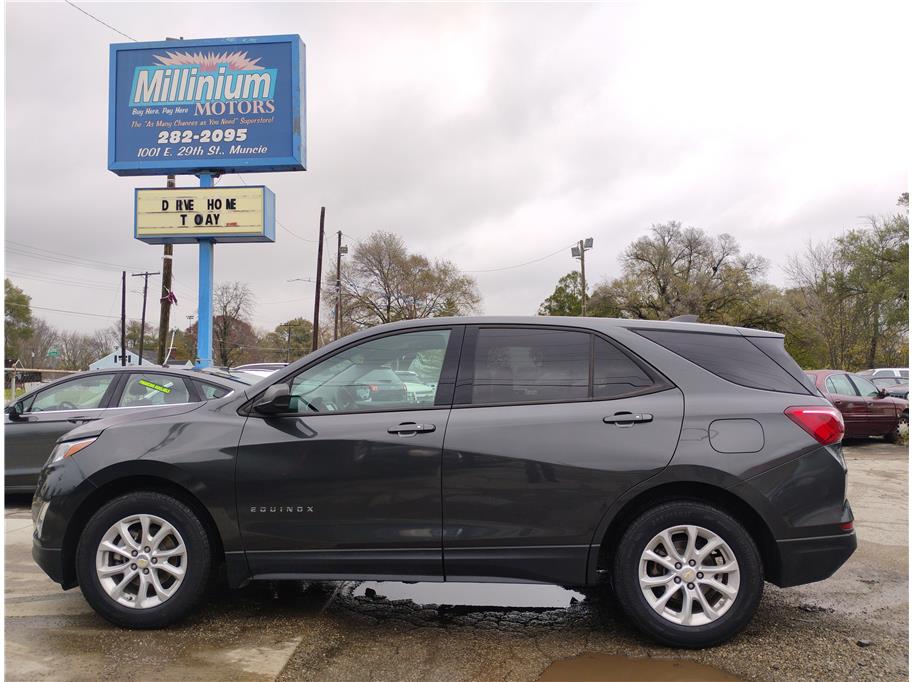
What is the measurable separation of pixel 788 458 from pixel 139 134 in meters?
17.9

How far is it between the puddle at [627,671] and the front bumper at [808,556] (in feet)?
2.16

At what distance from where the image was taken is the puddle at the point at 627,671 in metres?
3.29

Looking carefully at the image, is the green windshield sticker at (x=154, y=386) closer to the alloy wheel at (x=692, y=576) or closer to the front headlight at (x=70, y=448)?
the front headlight at (x=70, y=448)

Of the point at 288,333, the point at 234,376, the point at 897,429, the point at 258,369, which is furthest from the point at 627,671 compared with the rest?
the point at 288,333

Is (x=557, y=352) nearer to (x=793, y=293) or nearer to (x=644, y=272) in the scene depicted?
(x=793, y=293)

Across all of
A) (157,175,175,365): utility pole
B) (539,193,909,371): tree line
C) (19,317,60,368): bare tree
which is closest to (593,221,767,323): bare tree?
(539,193,909,371): tree line

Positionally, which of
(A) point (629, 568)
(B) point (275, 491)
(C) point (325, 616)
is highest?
(B) point (275, 491)

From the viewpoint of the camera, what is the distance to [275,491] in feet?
12.5

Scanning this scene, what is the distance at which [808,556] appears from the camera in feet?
11.9

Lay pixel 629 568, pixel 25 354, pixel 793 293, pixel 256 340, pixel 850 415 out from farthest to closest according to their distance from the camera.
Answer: pixel 256 340 → pixel 25 354 → pixel 793 293 → pixel 850 415 → pixel 629 568

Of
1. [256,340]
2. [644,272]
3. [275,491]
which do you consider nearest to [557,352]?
[275,491]

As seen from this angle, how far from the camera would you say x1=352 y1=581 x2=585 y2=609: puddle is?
4.46 metres

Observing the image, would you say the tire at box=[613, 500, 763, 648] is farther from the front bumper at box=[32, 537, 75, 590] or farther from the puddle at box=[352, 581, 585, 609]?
the front bumper at box=[32, 537, 75, 590]

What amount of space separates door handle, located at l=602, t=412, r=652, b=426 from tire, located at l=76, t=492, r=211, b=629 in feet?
7.67
